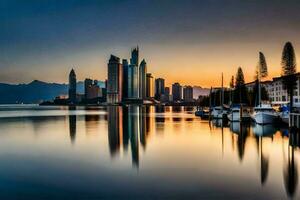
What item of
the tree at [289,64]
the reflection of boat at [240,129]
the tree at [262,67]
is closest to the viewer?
the reflection of boat at [240,129]

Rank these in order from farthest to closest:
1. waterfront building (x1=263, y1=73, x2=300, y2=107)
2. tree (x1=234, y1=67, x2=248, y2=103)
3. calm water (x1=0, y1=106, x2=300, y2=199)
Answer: waterfront building (x1=263, y1=73, x2=300, y2=107) < tree (x1=234, y1=67, x2=248, y2=103) < calm water (x1=0, y1=106, x2=300, y2=199)

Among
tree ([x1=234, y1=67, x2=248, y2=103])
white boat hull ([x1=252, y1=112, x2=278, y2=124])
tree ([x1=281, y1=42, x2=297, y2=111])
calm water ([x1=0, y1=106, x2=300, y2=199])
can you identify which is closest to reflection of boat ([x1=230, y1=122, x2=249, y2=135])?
white boat hull ([x1=252, y1=112, x2=278, y2=124])

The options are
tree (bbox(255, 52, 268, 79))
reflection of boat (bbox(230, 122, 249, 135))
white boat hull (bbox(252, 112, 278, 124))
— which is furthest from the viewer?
tree (bbox(255, 52, 268, 79))

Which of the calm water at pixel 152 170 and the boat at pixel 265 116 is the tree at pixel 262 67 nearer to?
the boat at pixel 265 116

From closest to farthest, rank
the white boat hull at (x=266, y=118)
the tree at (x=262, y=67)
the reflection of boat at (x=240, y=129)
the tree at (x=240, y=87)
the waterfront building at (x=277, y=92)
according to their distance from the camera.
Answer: the reflection of boat at (x=240, y=129)
the white boat hull at (x=266, y=118)
the tree at (x=262, y=67)
the tree at (x=240, y=87)
the waterfront building at (x=277, y=92)

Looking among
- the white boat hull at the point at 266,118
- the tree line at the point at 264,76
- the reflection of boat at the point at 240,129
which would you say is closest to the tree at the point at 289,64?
the tree line at the point at 264,76

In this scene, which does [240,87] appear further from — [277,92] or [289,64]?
[289,64]

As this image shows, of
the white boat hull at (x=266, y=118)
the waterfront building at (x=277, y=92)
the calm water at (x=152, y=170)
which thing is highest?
the waterfront building at (x=277, y=92)

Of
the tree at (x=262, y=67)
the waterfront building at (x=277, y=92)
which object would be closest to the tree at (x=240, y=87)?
the waterfront building at (x=277, y=92)

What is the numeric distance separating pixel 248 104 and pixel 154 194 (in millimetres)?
97177

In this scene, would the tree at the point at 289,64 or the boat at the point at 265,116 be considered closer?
the boat at the point at 265,116

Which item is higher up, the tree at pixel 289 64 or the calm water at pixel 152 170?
the tree at pixel 289 64

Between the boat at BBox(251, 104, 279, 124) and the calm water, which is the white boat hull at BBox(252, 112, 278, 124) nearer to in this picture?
the boat at BBox(251, 104, 279, 124)

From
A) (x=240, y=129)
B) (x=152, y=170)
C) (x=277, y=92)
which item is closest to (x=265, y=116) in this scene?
(x=240, y=129)
